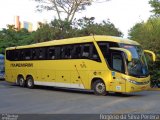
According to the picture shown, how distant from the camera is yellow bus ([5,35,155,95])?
61.2 ft

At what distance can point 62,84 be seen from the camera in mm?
22250

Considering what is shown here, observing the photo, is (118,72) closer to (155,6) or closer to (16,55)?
(16,55)

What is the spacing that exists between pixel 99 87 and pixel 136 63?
8.05ft

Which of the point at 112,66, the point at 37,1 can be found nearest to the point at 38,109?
the point at 112,66

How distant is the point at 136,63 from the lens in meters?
19.0

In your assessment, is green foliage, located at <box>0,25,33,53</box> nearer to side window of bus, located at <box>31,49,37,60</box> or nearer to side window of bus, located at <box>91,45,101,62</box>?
side window of bus, located at <box>31,49,37,60</box>

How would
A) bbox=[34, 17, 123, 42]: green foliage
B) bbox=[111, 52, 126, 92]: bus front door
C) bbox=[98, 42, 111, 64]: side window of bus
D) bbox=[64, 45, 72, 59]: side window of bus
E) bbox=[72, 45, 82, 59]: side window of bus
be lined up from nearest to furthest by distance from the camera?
bbox=[111, 52, 126, 92]: bus front door
bbox=[98, 42, 111, 64]: side window of bus
bbox=[72, 45, 82, 59]: side window of bus
bbox=[64, 45, 72, 59]: side window of bus
bbox=[34, 17, 123, 42]: green foliage

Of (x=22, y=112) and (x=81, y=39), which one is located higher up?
(x=81, y=39)

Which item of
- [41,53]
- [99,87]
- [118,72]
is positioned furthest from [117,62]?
[41,53]

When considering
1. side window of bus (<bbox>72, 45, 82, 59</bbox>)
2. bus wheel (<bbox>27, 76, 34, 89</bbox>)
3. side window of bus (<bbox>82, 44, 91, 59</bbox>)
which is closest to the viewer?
side window of bus (<bbox>82, 44, 91, 59</bbox>)

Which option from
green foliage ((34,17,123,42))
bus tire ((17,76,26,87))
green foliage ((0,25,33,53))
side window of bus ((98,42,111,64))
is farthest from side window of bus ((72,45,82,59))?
green foliage ((0,25,33,53))

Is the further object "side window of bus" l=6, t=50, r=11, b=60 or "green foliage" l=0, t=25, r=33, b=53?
"green foliage" l=0, t=25, r=33, b=53

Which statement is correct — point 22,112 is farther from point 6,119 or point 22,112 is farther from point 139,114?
point 139,114

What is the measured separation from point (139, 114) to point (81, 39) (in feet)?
31.2
